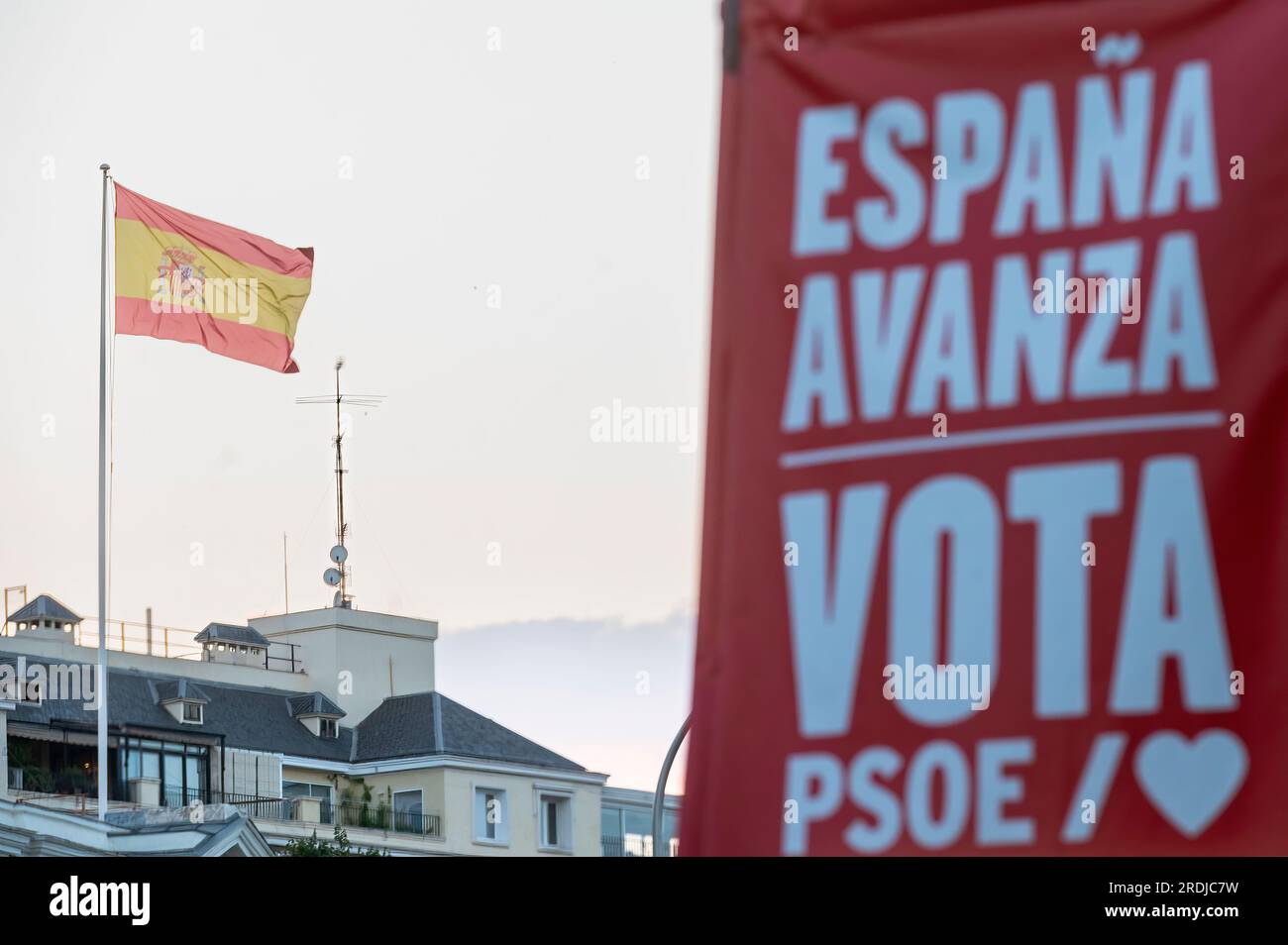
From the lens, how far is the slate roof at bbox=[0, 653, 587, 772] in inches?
2179

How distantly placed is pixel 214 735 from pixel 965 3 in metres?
54.6

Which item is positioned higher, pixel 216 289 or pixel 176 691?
pixel 216 289

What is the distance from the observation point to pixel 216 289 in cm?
3394

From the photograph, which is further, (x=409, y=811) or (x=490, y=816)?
(x=490, y=816)

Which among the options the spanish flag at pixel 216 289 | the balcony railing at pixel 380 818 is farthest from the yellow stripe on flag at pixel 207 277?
the balcony railing at pixel 380 818

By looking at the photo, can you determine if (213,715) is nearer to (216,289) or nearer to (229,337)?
(216,289)

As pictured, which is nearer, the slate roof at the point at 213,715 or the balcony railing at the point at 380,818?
the slate roof at the point at 213,715

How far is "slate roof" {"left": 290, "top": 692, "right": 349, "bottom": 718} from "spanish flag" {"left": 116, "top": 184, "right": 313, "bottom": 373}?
28217 millimetres

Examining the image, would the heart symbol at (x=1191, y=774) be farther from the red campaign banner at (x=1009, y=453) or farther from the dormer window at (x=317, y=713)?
the dormer window at (x=317, y=713)

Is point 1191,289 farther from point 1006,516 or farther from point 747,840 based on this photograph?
point 747,840

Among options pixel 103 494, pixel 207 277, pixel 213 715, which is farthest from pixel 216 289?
pixel 213 715

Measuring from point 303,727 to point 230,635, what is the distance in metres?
3.68

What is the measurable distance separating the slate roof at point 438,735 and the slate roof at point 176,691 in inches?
235

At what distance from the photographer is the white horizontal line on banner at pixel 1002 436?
319cm
